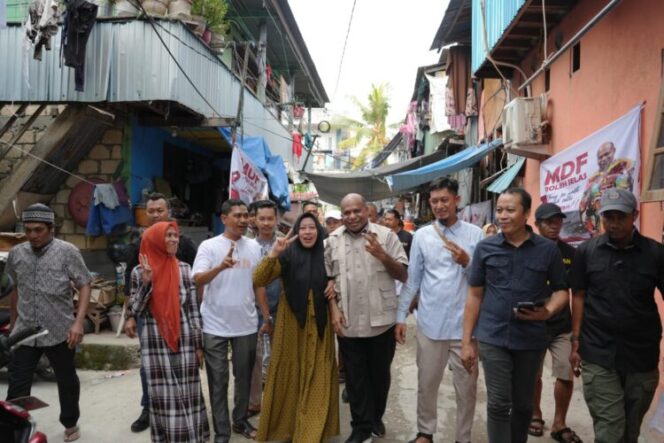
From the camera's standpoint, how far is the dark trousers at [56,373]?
147 inches

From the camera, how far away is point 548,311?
3006mm

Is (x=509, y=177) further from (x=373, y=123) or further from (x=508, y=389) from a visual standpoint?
(x=373, y=123)

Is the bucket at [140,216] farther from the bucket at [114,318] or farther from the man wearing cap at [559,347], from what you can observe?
the man wearing cap at [559,347]

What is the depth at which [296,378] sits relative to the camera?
3.75m

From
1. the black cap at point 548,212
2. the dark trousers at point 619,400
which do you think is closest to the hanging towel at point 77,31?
the black cap at point 548,212

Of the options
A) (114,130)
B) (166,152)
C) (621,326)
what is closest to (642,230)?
(621,326)

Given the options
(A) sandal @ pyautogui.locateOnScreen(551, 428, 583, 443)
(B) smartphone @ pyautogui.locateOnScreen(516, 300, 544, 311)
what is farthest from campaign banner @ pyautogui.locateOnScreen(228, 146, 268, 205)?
(B) smartphone @ pyautogui.locateOnScreen(516, 300, 544, 311)

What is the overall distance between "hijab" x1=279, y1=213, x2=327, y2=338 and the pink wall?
109 inches

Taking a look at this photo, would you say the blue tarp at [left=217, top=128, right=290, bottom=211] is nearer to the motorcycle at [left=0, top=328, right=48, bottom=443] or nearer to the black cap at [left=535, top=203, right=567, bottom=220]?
the black cap at [left=535, top=203, right=567, bottom=220]

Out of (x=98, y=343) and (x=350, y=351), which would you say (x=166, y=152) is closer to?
(x=98, y=343)

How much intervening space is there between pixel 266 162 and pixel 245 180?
171cm

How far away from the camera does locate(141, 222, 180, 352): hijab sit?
3.34 meters

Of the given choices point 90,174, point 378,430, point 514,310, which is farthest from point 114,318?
point 514,310

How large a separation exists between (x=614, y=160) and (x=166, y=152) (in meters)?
7.96
